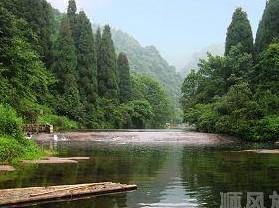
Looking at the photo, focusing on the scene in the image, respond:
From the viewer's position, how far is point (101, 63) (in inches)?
3073

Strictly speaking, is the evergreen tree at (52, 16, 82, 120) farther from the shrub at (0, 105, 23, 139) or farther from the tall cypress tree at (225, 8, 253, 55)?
the shrub at (0, 105, 23, 139)

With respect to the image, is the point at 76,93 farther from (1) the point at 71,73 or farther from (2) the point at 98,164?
(2) the point at 98,164

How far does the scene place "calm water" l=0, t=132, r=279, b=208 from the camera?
14.8m

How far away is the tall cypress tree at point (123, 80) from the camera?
8606cm

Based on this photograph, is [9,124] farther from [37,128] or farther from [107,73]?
[107,73]

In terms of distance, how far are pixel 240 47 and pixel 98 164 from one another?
4040cm

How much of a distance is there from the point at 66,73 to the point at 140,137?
77.3 feet

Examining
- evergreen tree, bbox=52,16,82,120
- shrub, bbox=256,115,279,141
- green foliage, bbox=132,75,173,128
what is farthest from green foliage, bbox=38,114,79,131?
green foliage, bbox=132,75,173,128

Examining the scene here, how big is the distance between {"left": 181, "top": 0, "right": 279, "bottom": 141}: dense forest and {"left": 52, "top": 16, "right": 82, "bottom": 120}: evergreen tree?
15.3 m

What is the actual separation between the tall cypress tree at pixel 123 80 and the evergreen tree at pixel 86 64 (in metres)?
12.4

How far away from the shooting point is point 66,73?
6825cm

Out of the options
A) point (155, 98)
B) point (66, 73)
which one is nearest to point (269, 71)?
point (66, 73)

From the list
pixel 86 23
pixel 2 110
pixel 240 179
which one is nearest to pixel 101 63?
pixel 86 23

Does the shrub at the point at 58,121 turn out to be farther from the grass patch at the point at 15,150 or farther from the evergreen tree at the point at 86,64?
the grass patch at the point at 15,150
